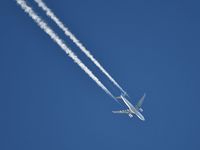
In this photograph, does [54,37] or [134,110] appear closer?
[54,37]

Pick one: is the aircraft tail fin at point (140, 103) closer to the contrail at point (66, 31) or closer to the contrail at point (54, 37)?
the contrail at point (54, 37)

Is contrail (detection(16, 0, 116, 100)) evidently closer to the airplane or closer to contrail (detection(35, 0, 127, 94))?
contrail (detection(35, 0, 127, 94))

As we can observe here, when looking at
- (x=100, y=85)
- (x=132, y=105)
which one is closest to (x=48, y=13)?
(x=100, y=85)

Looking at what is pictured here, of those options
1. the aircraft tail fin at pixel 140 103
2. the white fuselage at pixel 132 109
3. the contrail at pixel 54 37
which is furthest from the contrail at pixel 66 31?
the aircraft tail fin at pixel 140 103

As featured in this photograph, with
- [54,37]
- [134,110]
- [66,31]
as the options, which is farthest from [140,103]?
[54,37]

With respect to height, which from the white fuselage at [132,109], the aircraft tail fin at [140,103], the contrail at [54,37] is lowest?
the contrail at [54,37]

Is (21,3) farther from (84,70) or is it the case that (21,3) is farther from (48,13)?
(84,70)

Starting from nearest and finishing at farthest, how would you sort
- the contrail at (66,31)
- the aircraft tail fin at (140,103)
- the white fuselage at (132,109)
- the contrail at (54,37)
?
the contrail at (54,37)
the contrail at (66,31)
the white fuselage at (132,109)
the aircraft tail fin at (140,103)

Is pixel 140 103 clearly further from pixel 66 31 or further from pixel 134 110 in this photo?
pixel 66 31

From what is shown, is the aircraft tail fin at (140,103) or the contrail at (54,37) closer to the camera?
the contrail at (54,37)

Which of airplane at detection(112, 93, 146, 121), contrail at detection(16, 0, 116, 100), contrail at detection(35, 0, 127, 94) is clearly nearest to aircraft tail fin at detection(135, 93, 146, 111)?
airplane at detection(112, 93, 146, 121)
